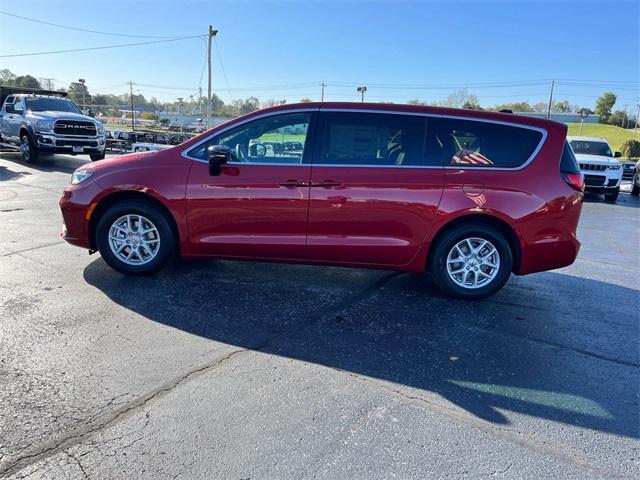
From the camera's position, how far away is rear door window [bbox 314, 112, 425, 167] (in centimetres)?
454

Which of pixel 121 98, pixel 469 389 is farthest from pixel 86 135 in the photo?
pixel 121 98

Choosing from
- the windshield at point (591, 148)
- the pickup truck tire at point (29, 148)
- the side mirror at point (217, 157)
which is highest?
the windshield at point (591, 148)

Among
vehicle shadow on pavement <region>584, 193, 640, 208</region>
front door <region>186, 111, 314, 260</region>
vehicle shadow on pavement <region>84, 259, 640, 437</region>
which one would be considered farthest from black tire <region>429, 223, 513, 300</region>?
vehicle shadow on pavement <region>584, 193, 640, 208</region>

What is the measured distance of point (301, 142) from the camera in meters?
4.59

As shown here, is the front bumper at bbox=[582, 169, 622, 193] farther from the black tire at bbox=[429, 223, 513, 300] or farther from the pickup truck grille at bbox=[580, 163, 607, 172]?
the black tire at bbox=[429, 223, 513, 300]

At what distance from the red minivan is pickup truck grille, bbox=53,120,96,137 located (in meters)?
11.6

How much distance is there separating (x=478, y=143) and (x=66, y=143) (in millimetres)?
13951

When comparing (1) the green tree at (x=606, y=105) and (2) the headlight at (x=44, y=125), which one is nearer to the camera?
(2) the headlight at (x=44, y=125)

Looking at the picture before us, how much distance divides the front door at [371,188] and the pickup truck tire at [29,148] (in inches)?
536

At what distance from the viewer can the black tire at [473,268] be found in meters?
4.60

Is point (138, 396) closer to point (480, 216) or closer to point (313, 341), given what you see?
point (313, 341)

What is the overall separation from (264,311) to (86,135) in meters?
13.5

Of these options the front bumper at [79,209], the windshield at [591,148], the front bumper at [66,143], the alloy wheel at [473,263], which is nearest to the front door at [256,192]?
the front bumper at [79,209]

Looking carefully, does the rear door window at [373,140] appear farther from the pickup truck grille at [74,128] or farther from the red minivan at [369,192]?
the pickup truck grille at [74,128]
